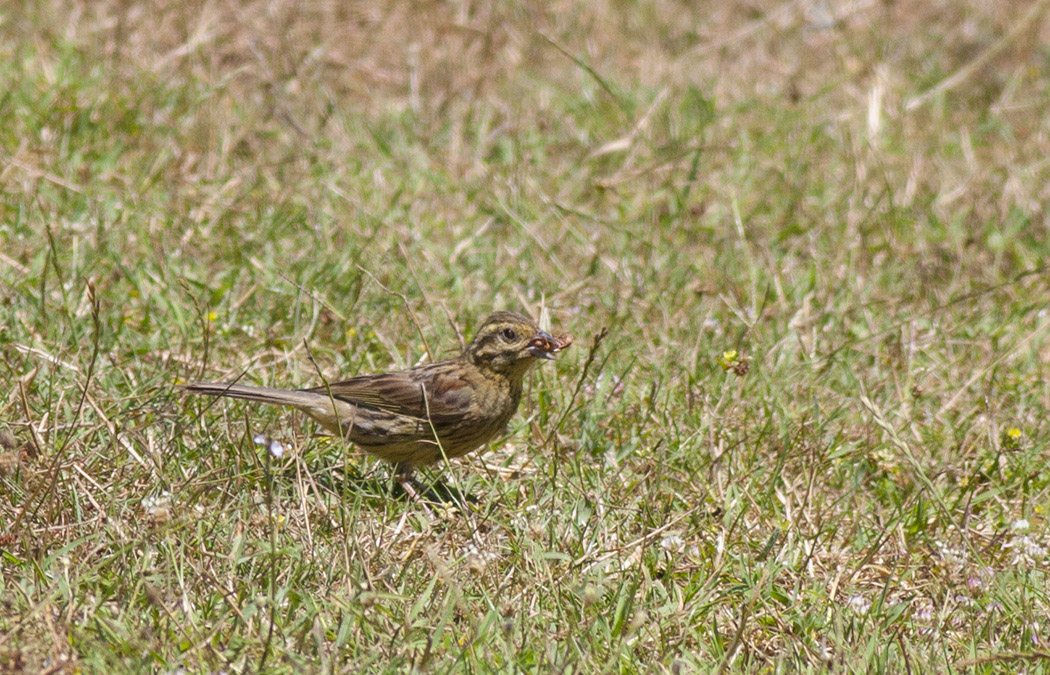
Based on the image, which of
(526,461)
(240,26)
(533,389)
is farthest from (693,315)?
(240,26)

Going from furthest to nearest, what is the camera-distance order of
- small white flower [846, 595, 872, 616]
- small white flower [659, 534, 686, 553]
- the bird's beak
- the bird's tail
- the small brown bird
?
the bird's beak, the small brown bird, the bird's tail, small white flower [659, 534, 686, 553], small white flower [846, 595, 872, 616]

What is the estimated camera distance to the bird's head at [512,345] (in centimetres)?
555

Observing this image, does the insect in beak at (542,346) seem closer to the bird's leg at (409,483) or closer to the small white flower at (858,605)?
the bird's leg at (409,483)

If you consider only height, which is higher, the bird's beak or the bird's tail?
the bird's beak

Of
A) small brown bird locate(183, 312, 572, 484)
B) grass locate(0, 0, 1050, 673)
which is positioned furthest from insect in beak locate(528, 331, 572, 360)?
grass locate(0, 0, 1050, 673)

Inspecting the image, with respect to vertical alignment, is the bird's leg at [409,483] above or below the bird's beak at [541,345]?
below

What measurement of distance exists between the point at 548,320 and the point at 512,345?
1.23 metres

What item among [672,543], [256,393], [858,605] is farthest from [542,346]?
[858,605]

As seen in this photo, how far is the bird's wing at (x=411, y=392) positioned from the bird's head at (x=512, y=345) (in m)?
0.15

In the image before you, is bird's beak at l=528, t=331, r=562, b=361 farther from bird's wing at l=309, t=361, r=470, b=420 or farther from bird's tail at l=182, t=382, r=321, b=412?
bird's tail at l=182, t=382, r=321, b=412

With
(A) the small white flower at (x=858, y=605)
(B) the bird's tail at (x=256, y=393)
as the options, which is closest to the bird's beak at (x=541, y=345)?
(B) the bird's tail at (x=256, y=393)

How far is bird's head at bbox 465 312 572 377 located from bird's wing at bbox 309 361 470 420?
5.9 inches

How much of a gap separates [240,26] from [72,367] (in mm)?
4889

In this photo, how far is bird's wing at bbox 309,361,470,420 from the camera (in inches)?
212
